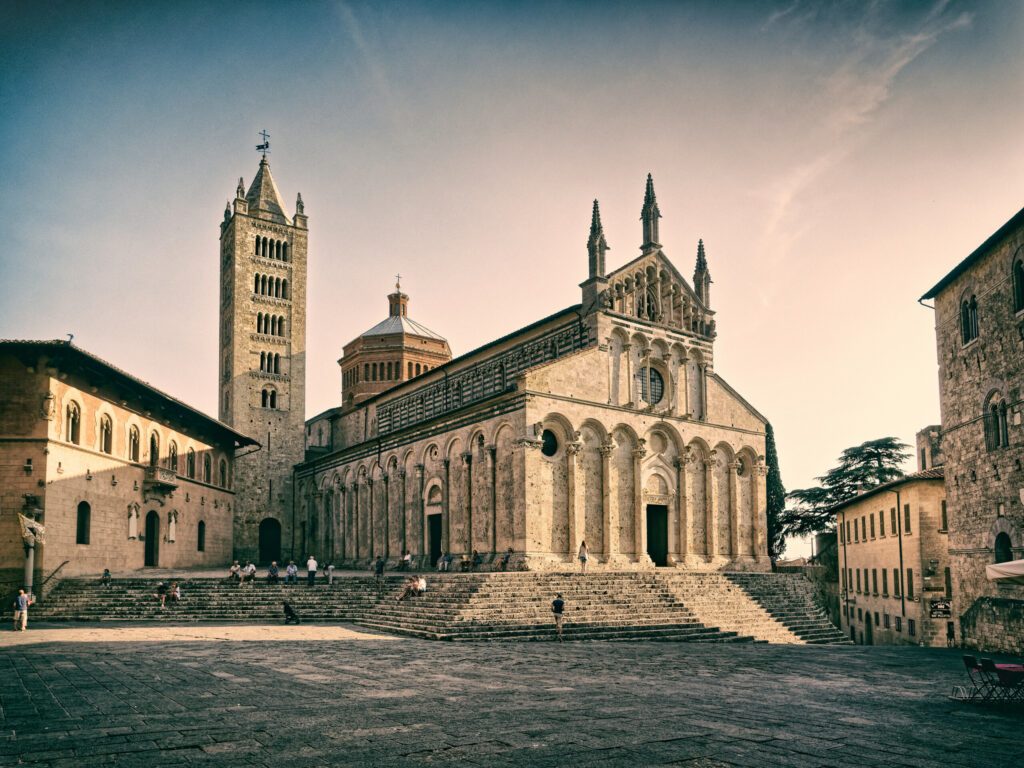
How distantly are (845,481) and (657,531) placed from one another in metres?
28.1

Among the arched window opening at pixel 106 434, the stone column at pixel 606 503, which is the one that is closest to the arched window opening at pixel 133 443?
the arched window opening at pixel 106 434

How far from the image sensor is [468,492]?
121 feet

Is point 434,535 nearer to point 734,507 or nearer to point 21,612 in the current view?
point 734,507

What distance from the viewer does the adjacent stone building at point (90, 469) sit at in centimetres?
3067

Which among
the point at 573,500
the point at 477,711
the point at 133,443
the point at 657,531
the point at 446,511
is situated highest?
the point at 133,443

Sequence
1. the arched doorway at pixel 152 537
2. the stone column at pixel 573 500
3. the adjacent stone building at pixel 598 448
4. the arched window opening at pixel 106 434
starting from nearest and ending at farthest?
the stone column at pixel 573 500 → the adjacent stone building at pixel 598 448 → the arched window opening at pixel 106 434 → the arched doorway at pixel 152 537

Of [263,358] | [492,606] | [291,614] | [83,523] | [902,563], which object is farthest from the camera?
[263,358]

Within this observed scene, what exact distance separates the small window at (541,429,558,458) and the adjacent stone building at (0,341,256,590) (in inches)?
691

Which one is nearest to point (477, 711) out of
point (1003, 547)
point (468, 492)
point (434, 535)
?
point (1003, 547)

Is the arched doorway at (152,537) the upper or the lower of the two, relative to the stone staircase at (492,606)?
upper

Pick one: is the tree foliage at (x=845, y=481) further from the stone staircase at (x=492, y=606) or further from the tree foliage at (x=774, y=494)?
the stone staircase at (x=492, y=606)

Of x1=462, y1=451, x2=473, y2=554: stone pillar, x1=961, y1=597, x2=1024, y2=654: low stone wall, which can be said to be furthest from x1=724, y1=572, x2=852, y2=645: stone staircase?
x1=462, y1=451, x2=473, y2=554: stone pillar

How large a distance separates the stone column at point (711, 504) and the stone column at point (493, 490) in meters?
10.6

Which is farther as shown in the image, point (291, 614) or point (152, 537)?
point (152, 537)
